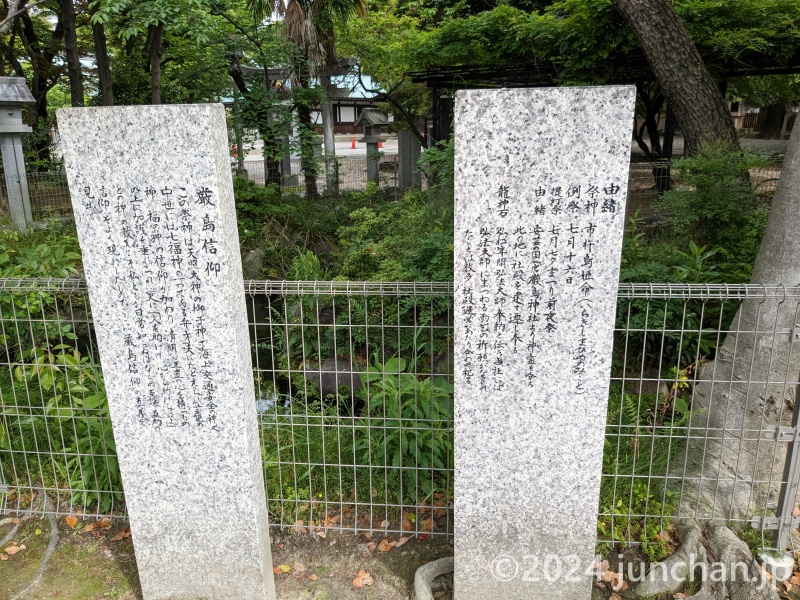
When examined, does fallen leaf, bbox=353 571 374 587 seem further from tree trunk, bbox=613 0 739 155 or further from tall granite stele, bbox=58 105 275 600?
tree trunk, bbox=613 0 739 155

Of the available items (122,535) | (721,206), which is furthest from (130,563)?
(721,206)

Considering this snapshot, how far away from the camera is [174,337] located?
2830 mm

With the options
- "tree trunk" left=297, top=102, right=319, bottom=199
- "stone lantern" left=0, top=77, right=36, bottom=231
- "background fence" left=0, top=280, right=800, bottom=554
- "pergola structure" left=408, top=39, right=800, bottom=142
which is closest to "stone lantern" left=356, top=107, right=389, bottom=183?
"pergola structure" left=408, top=39, right=800, bottom=142

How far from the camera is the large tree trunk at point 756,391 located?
329cm

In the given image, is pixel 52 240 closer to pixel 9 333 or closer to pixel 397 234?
pixel 9 333

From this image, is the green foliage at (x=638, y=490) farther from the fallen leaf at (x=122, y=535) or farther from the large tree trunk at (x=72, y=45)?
the large tree trunk at (x=72, y=45)

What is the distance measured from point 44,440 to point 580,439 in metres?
3.70

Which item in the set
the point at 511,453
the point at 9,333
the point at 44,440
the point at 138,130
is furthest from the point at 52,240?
the point at 511,453

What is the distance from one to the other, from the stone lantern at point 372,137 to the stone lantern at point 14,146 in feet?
23.9

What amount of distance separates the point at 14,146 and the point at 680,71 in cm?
1003

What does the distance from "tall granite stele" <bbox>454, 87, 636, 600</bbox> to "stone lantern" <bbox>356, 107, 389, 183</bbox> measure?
12348 millimetres

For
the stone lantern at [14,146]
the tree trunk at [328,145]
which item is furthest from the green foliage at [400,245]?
the stone lantern at [14,146]

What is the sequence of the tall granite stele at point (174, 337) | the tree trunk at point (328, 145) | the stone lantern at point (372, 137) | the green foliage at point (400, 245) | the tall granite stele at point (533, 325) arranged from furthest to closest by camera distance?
the stone lantern at point (372, 137) → the tree trunk at point (328, 145) → the green foliage at point (400, 245) → the tall granite stele at point (174, 337) → the tall granite stele at point (533, 325)

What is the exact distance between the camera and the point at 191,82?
482 inches
